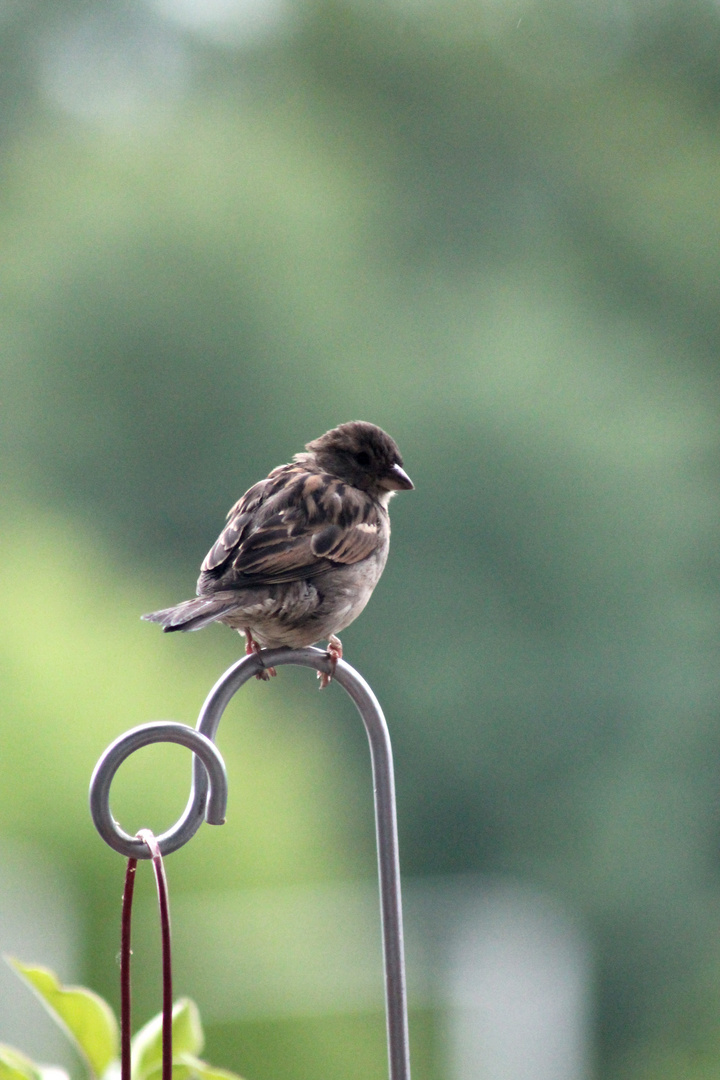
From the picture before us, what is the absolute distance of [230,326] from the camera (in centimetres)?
1107

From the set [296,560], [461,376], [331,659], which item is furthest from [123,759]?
[461,376]

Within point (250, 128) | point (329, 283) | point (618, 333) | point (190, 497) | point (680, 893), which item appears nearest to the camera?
point (680, 893)

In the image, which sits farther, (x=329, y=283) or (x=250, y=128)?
(x=250, y=128)

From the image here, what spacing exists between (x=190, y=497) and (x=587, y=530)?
3.25m

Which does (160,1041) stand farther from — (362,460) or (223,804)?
(362,460)

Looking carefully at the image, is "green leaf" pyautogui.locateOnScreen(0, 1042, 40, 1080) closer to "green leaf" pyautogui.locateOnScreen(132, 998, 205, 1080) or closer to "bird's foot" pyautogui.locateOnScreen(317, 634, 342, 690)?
"green leaf" pyautogui.locateOnScreen(132, 998, 205, 1080)

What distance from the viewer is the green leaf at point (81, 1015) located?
3.58ft

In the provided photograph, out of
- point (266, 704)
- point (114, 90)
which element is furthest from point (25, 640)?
point (114, 90)

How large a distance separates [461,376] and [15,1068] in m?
9.62

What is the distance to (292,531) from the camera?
4.86 feet

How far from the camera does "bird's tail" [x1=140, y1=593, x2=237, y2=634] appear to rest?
1177 millimetres

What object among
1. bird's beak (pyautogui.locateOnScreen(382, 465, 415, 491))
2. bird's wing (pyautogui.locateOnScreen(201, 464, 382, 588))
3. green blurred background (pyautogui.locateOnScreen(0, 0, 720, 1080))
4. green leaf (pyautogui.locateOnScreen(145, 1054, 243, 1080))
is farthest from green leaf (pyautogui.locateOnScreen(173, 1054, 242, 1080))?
green blurred background (pyautogui.locateOnScreen(0, 0, 720, 1080))

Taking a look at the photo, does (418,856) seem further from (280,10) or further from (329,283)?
(280,10)

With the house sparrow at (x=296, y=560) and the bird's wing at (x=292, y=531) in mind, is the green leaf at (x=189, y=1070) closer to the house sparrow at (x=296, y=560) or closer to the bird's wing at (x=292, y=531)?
the house sparrow at (x=296, y=560)
